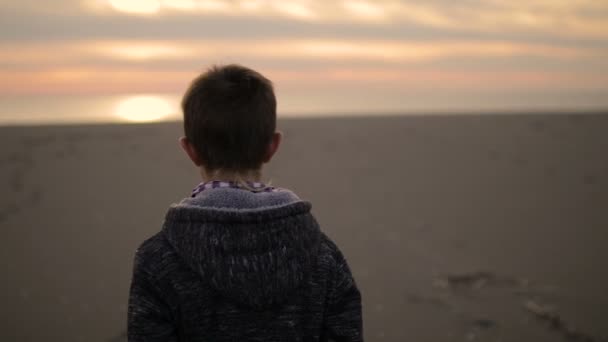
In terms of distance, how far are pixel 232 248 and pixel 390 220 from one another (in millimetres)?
4391

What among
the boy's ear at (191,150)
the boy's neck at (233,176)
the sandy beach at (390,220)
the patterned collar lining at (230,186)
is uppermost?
the boy's ear at (191,150)

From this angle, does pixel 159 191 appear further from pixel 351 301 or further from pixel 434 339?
pixel 351 301

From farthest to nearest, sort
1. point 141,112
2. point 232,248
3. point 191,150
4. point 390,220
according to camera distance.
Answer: point 141,112 → point 390,220 → point 191,150 → point 232,248

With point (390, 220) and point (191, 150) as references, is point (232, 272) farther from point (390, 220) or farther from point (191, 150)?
point (390, 220)

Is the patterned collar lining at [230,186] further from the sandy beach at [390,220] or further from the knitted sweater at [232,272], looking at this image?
the sandy beach at [390,220]

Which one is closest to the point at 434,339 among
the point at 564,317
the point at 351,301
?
the point at 564,317

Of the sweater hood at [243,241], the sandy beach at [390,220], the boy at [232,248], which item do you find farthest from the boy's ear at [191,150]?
the sandy beach at [390,220]

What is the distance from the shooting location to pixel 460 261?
440 cm

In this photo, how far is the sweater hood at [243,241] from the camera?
1.12 m

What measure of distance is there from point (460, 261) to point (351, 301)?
3296mm

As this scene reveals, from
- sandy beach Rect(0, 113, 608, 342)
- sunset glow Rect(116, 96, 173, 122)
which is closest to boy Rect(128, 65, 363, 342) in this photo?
sandy beach Rect(0, 113, 608, 342)

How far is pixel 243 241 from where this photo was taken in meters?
1.12

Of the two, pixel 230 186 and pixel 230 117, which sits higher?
pixel 230 117

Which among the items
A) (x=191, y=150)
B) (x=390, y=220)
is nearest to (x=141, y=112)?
(x=390, y=220)
